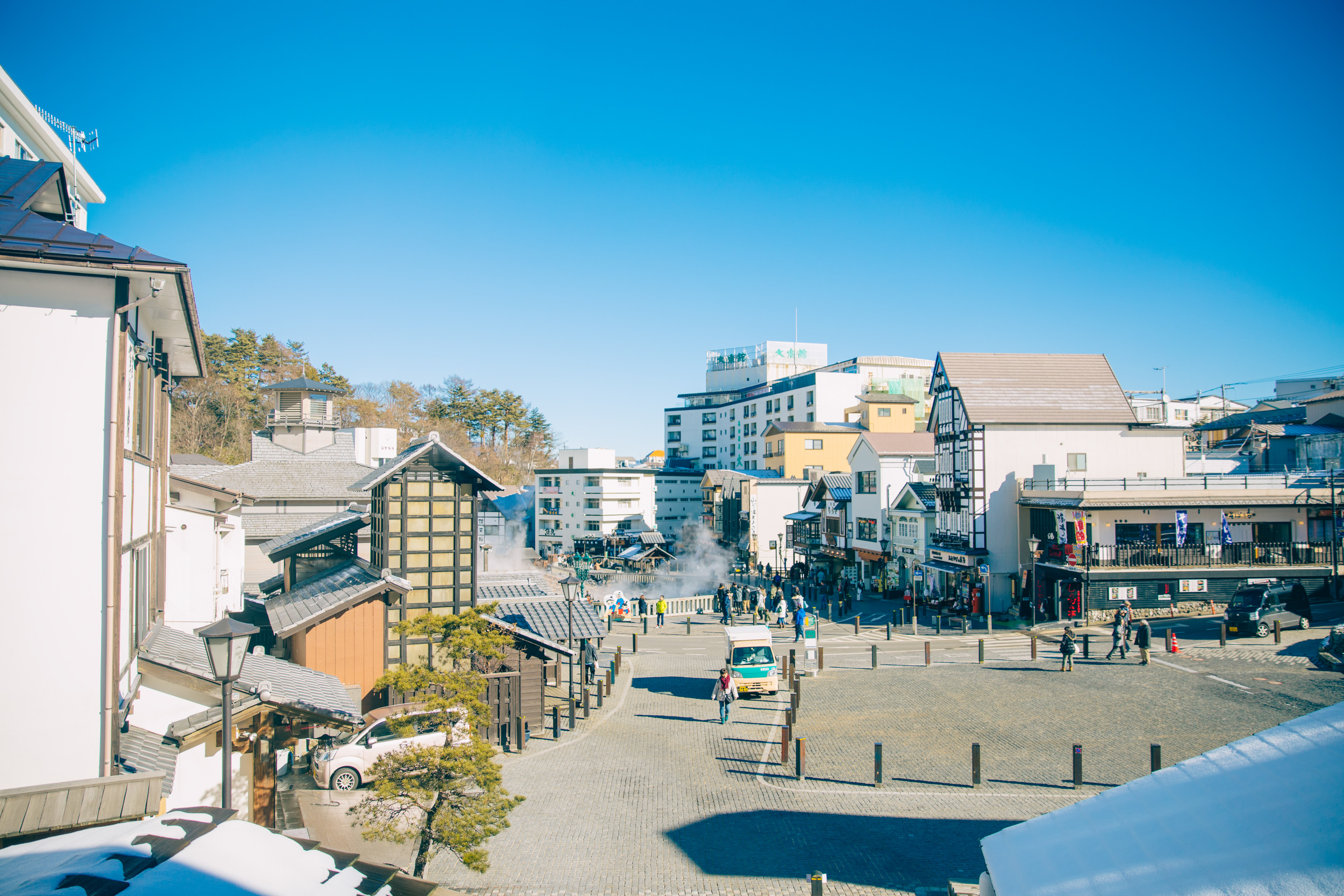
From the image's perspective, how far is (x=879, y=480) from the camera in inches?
1697

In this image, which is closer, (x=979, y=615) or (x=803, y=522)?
(x=979, y=615)

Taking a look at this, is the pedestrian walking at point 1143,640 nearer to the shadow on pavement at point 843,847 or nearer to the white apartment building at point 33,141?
the shadow on pavement at point 843,847

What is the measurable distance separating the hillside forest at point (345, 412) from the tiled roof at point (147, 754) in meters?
17.4

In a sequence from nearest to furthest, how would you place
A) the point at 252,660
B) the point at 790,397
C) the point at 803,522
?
the point at 252,660 → the point at 803,522 → the point at 790,397

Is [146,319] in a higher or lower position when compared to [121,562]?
higher

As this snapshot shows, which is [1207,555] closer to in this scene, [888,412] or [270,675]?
[270,675]

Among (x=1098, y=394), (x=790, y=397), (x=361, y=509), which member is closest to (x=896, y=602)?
(x=1098, y=394)

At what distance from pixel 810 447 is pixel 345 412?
135ft

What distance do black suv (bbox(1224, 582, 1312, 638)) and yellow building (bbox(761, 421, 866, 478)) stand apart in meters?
41.3

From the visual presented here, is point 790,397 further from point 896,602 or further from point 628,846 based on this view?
point 628,846

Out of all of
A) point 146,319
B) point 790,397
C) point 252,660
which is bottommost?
point 252,660

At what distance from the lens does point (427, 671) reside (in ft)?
38.8

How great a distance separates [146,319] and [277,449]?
90.5ft

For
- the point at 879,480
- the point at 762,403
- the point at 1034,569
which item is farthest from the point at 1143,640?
the point at 762,403
